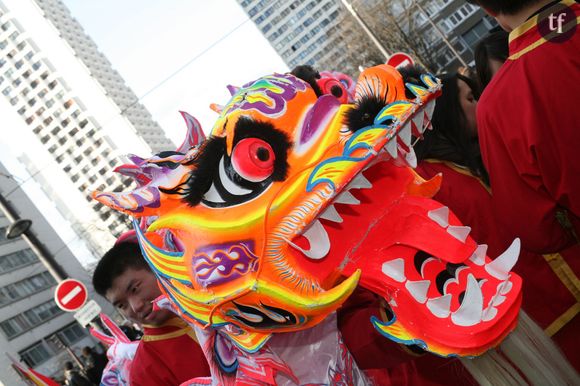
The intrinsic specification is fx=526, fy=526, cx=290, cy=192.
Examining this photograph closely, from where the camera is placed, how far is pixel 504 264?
120 cm

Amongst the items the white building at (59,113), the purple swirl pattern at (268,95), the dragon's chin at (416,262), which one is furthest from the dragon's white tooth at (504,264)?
the white building at (59,113)

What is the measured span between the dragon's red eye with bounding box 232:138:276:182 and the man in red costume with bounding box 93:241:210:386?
1682 millimetres

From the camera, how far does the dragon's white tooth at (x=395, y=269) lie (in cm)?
125

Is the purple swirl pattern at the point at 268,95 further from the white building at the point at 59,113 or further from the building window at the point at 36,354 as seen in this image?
the white building at the point at 59,113

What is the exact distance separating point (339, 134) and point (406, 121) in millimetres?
167

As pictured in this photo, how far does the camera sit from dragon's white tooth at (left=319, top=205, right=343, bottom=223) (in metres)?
1.29

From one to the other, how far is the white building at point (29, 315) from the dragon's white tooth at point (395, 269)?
1317 inches

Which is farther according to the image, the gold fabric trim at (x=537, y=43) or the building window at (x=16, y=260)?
the building window at (x=16, y=260)

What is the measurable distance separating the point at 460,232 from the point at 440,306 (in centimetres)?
19

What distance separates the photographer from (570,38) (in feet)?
4.21

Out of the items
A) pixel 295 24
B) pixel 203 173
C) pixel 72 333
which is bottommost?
pixel 72 333

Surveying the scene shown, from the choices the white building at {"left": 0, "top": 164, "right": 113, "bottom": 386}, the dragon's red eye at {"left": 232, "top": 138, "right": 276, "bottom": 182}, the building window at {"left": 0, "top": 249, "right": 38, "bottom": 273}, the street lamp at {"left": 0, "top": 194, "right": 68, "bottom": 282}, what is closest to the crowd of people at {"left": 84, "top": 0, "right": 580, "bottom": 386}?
the dragon's red eye at {"left": 232, "top": 138, "right": 276, "bottom": 182}

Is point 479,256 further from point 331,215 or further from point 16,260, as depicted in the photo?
point 16,260

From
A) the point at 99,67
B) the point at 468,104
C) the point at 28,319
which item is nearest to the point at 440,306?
the point at 468,104
